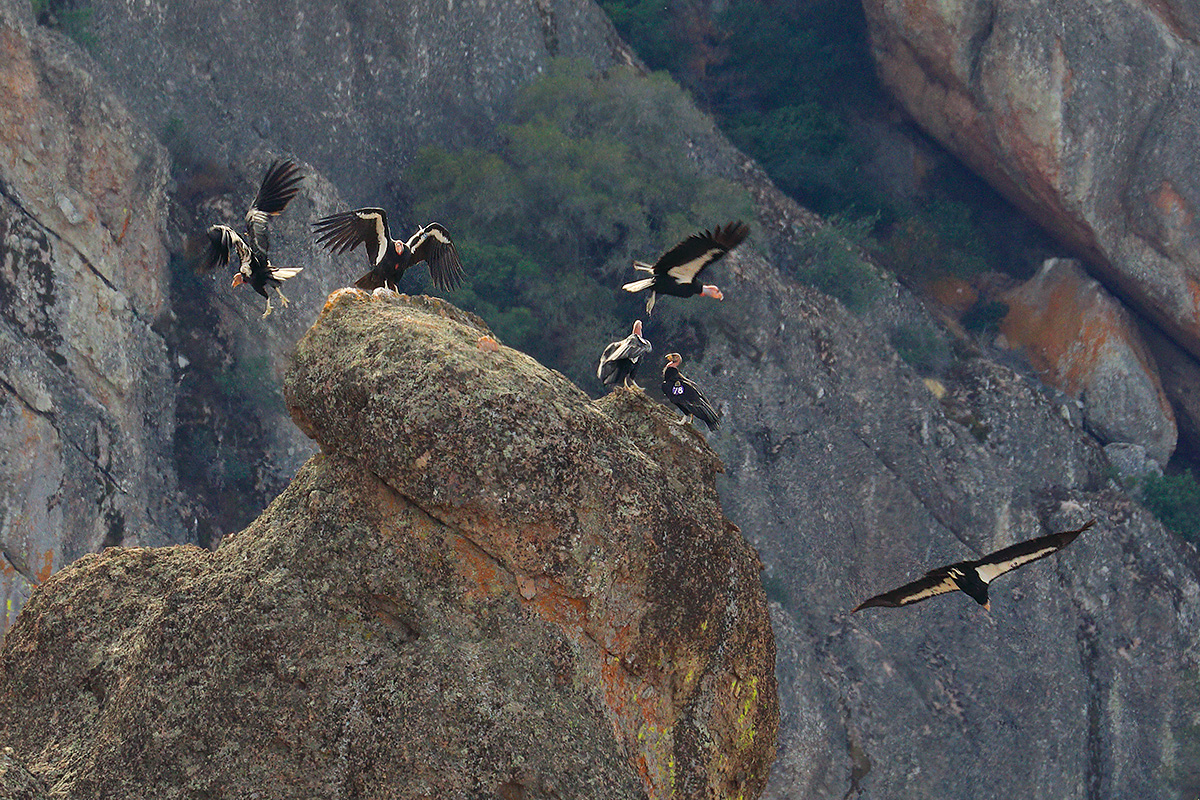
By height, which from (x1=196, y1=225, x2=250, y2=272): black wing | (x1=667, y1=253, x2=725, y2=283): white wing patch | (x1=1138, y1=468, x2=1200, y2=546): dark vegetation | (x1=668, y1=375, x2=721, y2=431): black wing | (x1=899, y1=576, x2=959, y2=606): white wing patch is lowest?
(x1=1138, y1=468, x2=1200, y2=546): dark vegetation

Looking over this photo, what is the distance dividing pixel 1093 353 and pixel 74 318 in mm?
31472

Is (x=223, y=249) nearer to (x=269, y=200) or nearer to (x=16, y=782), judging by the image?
(x=269, y=200)

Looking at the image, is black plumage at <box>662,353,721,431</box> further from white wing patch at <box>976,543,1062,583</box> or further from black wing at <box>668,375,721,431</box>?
white wing patch at <box>976,543,1062,583</box>

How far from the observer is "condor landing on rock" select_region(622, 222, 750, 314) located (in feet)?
34.3

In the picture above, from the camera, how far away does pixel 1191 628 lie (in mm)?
37031

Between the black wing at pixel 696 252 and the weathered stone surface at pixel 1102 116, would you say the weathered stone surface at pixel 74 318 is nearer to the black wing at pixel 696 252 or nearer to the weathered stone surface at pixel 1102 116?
the black wing at pixel 696 252

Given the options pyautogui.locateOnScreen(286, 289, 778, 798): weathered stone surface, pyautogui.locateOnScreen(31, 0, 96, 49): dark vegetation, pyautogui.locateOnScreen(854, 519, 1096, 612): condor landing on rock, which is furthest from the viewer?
pyautogui.locateOnScreen(31, 0, 96, 49): dark vegetation

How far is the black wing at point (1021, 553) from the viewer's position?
9211mm

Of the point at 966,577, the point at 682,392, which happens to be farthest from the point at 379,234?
the point at 966,577

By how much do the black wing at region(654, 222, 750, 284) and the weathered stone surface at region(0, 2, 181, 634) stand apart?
17757 mm

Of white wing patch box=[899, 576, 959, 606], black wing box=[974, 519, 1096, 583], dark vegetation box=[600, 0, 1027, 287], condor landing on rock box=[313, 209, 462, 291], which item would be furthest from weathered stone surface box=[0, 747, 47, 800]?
dark vegetation box=[600, 0, 1027, 287]

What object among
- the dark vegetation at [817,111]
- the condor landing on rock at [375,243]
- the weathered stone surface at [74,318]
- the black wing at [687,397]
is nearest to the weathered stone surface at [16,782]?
the condor landing on rock at [375,243]

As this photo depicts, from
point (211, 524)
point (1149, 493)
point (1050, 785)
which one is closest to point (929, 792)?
point (1050, 785)

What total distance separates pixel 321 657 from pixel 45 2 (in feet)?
89.3
